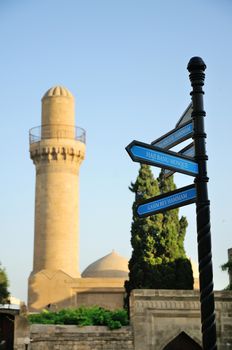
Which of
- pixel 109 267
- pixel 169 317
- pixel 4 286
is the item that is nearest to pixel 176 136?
pixel 169 317

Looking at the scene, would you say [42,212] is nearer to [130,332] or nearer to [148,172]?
[148,172]

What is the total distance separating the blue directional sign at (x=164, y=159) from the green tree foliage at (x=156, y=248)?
20440 millimetres

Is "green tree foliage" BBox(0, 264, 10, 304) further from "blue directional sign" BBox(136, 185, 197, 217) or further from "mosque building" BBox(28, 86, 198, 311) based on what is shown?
"blue directional sign" BBox(136, 185, 197, 217)

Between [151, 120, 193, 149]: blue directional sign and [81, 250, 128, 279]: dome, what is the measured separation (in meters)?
32.6

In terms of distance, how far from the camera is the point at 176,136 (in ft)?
23.5

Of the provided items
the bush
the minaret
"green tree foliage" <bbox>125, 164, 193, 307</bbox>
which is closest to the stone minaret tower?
the minaret

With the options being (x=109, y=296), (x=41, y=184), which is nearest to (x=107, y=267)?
(x=109, y=296)

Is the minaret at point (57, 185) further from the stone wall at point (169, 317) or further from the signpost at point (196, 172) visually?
the signpost at point (196, 172)

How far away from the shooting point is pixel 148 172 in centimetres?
2983

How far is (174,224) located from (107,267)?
1245 cm

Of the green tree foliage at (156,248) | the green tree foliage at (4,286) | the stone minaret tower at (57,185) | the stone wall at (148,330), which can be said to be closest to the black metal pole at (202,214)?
the stone wall at (148,330)

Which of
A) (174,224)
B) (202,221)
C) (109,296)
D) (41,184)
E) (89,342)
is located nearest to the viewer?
(202,221)

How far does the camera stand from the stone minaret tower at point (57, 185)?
125ft

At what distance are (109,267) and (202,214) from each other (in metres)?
34.8
